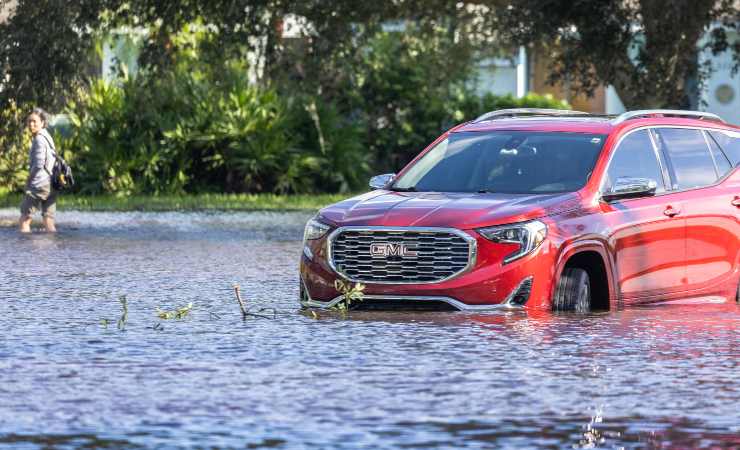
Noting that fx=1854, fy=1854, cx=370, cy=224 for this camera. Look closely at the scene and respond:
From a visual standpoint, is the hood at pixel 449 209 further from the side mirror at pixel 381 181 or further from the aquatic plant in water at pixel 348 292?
the side mirror at pixel 381 181

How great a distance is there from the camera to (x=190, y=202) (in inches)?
1199

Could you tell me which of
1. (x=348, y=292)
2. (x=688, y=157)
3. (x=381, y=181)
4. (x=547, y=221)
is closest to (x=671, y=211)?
(x=688, y=157)

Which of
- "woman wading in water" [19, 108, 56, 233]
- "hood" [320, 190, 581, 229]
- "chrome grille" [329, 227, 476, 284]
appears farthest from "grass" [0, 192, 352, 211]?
"chrome grille" [329, 227, 476, 284]

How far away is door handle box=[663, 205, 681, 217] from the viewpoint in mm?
13219

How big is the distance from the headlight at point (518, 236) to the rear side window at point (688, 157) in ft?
6.36

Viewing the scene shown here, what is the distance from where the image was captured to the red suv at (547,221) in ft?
39.7

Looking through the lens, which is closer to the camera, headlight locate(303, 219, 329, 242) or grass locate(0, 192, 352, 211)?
headlight locate(303, 219, 329, 242)

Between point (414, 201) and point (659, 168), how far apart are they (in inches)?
80.5

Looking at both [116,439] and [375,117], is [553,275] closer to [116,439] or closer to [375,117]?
[116,439]

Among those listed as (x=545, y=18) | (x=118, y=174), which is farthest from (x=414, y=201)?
(x=118, y=174)

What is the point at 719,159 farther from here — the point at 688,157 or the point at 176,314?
the point at 176,314

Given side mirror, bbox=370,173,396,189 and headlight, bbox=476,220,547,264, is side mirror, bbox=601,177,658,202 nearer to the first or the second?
headlight, bbox=476,220,547,264

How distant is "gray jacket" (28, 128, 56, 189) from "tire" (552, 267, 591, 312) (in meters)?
12.5

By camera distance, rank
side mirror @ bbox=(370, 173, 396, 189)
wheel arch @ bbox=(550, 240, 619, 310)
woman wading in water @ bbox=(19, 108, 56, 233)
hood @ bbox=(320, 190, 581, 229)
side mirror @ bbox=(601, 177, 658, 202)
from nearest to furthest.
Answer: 1. hood @ bbox=(320, 190, 581, 229)
2. wheel arch @ bbox=(550, 240, 619, 310)
3. side mirror @ bbox=(601, 177, 658, 202)
4. side mirror @ bbox=(370, 173, 396, 189)
5. woman wading in water @ bbox=(19, 108, 56, 233)
